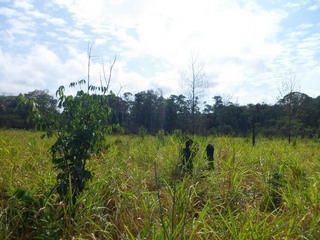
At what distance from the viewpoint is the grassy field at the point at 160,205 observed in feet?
9.03

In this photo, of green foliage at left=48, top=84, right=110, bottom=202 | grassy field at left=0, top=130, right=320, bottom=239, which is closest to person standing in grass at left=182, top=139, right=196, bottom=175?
grassy field at left=0, top=130, right=320, bottom=239

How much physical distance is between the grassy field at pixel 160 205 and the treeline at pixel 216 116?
1.09m

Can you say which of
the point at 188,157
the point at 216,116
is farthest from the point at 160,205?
the point at 216,116

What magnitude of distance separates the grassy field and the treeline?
3.58ft

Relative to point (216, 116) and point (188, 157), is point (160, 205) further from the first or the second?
point (216, 116)

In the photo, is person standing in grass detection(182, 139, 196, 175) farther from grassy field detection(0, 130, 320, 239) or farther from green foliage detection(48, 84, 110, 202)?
green foliage detection(48, 84, 110, 202)

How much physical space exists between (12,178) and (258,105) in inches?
1388

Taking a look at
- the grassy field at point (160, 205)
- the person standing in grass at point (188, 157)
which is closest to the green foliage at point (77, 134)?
the grassy field at point (160, 205)

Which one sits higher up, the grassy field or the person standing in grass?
the person standing in grass

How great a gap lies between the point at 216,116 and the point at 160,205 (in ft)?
123

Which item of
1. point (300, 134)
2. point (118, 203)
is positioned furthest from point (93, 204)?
point (300, 134)

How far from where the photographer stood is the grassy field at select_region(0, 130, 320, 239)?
275 centimetres

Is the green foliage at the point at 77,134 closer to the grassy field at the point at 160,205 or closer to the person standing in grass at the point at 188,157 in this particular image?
the grassy field at the point at 160,205

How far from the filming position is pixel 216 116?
3916 centimetres
